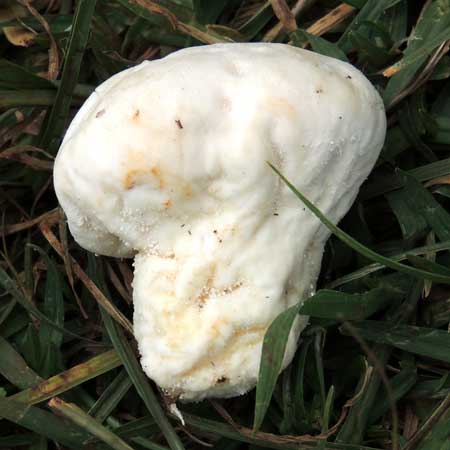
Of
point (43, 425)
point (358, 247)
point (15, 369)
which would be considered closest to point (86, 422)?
point (43, 425)

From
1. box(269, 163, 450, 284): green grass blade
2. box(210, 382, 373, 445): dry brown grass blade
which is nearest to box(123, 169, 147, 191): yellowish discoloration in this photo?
box(269, 163, 450, 284): green grass blade

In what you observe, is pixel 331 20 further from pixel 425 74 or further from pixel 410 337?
pixel 410 337

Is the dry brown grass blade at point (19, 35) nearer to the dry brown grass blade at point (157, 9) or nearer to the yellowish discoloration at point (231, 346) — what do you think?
the dry brown grass blade at point (157, 9)

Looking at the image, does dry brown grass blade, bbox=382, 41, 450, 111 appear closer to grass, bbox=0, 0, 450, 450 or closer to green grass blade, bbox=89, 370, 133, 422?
grass, bbox=0, 0, 450, 450

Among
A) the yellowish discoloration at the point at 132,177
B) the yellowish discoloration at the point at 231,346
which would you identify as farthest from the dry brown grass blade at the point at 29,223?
the yellowish discoloration at the point at 231,346

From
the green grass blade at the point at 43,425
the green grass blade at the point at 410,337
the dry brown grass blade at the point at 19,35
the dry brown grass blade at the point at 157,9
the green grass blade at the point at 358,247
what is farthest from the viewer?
the dry brown grass blade at the point at 19,35
